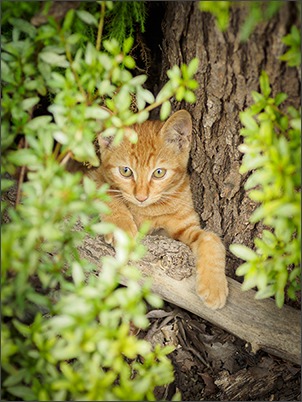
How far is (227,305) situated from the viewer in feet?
9.15

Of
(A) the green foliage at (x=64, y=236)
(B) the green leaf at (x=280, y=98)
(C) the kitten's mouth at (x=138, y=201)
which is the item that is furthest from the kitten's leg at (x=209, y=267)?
(B) the green leaf at (x=280, y=98)

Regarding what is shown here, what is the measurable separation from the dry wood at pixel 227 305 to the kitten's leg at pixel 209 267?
8 centimetres

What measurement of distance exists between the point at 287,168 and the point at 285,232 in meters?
0.32

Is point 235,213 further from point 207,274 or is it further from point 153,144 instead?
point 153,144

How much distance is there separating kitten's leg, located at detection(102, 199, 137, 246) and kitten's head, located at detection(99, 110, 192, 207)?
0.28 feet

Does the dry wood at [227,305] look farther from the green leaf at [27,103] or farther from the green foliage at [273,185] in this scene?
the green leaf at [27,103]

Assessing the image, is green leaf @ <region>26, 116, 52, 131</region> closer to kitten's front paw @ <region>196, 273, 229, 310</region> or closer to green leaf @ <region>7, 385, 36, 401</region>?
green leaf @ <region>7, 385, 36, 401</region>

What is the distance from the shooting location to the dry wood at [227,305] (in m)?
2.76

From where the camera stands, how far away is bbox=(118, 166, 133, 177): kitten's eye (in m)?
3.21

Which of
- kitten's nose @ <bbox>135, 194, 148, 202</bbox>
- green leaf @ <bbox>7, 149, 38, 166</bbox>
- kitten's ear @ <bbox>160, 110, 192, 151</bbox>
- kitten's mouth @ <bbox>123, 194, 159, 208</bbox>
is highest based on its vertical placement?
green leaf @ <bbox>7, 149, 38, 166</bbox>

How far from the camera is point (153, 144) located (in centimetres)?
325

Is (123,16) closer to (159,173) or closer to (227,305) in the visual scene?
(159,173)

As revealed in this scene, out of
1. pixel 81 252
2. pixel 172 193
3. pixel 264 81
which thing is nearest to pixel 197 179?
pixel 172 193

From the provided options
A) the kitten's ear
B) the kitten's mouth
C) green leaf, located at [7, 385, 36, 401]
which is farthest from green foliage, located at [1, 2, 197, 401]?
the kitten's mouth
